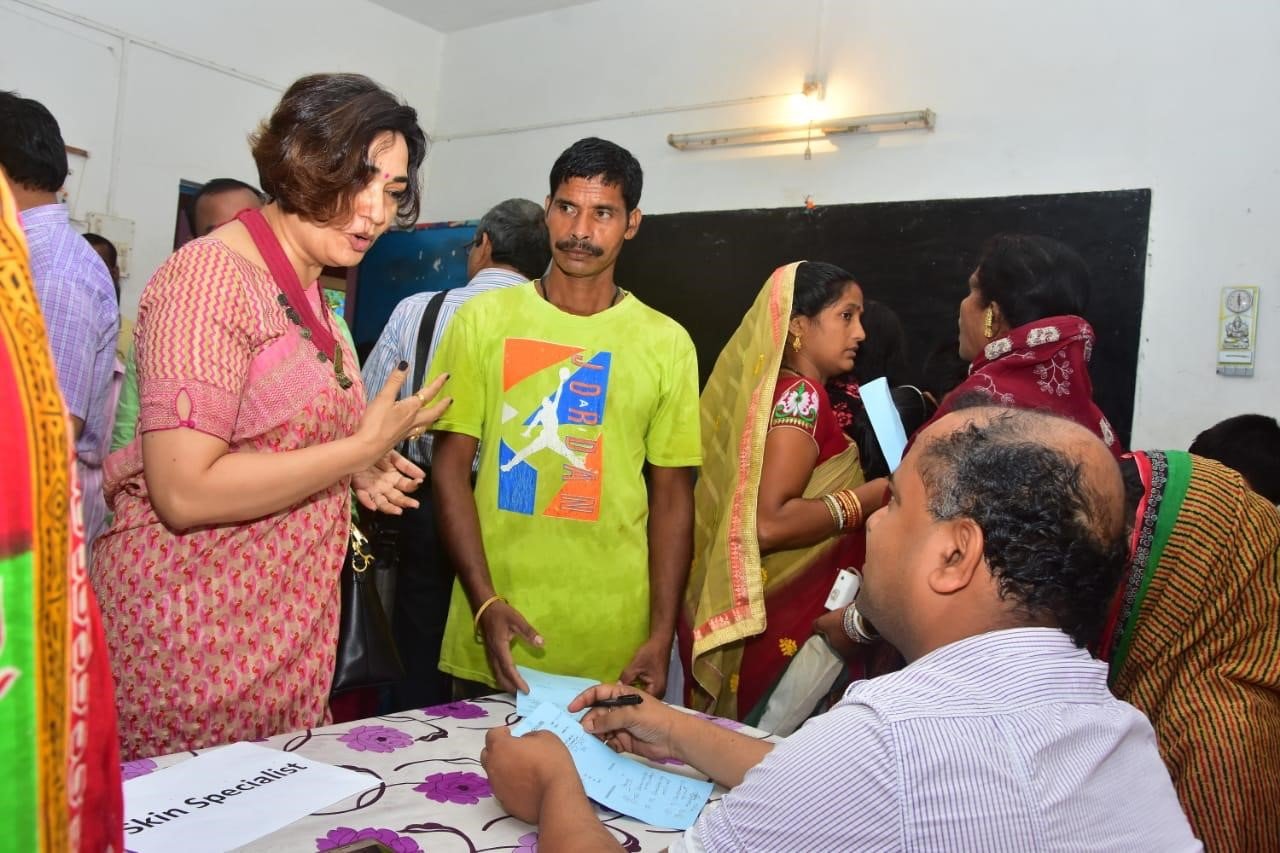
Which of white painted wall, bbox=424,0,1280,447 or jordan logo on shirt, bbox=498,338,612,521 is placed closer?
jordan logo on shirt, bbox=498,338,612,521

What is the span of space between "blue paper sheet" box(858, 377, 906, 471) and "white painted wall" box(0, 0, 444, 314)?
12.0 ft

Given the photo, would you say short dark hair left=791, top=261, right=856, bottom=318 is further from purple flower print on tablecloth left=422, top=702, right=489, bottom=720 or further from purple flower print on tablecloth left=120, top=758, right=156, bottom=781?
purple flower print on tablecloth left=120, top=758, right=156, bottom=781

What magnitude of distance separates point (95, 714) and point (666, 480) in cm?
170

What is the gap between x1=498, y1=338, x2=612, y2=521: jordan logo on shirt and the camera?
6.66ft

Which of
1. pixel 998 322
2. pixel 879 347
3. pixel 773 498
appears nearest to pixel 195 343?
pixel 773 498

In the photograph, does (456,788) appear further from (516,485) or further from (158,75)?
(158,75)

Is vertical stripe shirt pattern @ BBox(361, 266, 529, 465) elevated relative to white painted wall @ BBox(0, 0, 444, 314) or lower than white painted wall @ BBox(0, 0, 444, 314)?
lower

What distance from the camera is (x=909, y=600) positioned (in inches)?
40.8

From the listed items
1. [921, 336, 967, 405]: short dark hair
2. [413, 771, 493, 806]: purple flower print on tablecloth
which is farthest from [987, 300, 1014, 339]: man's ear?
[413, 771, 493, 806]: purple flower print on tablecloth

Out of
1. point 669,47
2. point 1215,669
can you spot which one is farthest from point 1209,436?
point 669,47

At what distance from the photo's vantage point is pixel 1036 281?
2.15 m

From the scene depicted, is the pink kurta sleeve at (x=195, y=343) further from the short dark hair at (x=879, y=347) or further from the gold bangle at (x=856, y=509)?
the short dark hair at (x=879, y=347)

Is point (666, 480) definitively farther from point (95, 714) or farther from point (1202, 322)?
point (1202, 322)

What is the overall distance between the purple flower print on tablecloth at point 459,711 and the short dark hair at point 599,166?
1.20 m
